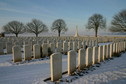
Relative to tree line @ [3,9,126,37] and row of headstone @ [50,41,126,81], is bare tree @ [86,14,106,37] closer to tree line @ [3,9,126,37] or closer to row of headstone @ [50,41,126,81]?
tree line @ [3,9,126,37]

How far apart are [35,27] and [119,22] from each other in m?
26.5

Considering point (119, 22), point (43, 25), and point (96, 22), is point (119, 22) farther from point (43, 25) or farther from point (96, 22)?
point (43, 25)

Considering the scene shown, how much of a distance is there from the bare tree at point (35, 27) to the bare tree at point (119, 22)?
23.5 meters

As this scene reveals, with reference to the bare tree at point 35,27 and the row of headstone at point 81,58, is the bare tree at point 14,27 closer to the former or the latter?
the bare tree at point 35,27

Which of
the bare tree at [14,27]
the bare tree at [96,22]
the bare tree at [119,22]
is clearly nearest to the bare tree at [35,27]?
the bare tree at [14,27]

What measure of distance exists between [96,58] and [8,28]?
40752 millimetres

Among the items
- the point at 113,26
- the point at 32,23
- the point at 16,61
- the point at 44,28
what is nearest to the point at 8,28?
the point at 32,23

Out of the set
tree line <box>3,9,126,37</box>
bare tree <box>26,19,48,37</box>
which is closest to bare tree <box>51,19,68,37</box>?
tree line <box>3,9,126,37</box>

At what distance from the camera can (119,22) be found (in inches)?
1089

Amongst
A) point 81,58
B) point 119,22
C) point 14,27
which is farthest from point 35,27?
point 81,58

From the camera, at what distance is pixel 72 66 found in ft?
16.3

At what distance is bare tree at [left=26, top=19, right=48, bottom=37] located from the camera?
3847cm

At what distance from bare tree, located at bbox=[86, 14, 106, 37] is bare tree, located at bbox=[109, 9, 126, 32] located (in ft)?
23.1

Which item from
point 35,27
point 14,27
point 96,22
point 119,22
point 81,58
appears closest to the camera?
point 81,58
